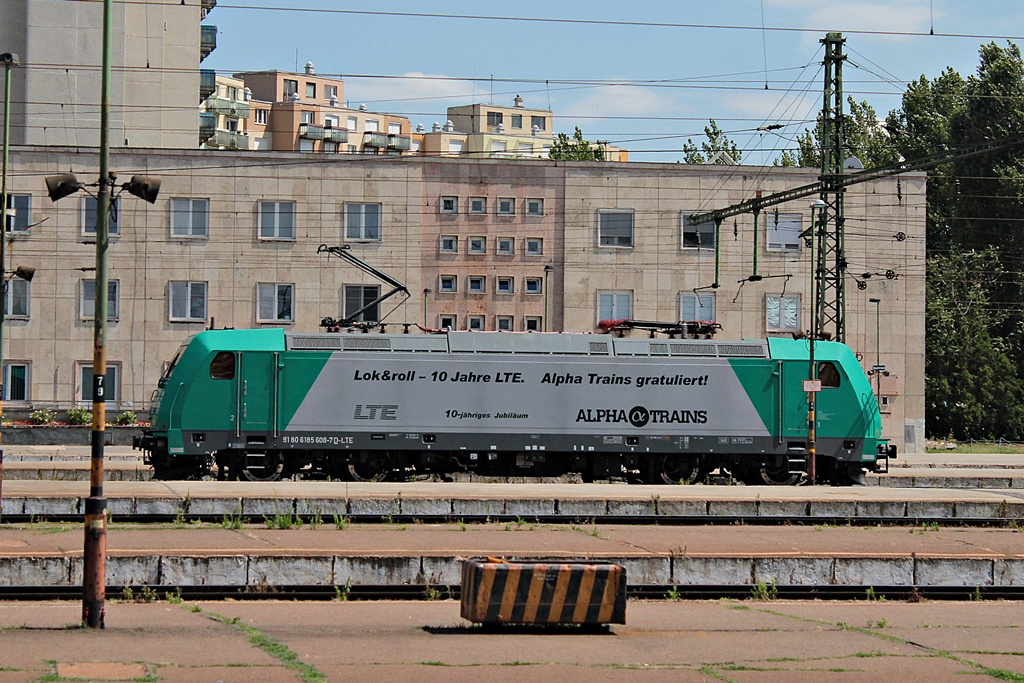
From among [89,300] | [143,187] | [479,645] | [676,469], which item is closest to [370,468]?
[676,469]

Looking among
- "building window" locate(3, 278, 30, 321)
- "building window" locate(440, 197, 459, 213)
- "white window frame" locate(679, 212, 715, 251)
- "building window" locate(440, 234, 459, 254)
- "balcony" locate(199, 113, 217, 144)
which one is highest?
→ "balcony" locate(199, 113, 217, 144)

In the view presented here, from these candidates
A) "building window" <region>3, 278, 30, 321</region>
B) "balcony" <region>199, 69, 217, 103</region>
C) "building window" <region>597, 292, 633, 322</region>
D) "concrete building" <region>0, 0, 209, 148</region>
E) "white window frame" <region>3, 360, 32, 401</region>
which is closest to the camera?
"white window frame" <region>3, 360, 32, 401</region>

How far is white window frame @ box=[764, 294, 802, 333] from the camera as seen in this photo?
54.0 metres

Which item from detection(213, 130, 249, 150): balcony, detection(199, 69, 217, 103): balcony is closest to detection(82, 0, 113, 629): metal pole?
detection(199, 69, 217, 103): balcony

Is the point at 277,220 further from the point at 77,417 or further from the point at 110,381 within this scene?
the point at 77,417

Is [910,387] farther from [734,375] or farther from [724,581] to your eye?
[724,581]

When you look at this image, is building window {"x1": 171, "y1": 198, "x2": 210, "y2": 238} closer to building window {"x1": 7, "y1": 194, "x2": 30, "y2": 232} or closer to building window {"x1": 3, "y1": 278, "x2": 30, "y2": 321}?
building window {"x1": 7, "y1": 194, "x2": 30, "y2": 232}

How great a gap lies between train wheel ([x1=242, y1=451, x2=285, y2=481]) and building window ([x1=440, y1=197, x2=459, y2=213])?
2268cm

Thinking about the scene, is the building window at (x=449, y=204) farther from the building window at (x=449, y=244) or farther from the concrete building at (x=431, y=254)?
the building window at (x=449, y=244)

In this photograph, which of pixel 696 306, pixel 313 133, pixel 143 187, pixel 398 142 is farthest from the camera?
pixel 398 142

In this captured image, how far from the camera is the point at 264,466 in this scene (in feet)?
102

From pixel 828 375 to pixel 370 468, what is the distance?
11860 mm

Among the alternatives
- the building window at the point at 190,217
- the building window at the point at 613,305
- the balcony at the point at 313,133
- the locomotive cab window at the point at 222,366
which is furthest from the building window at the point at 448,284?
the balcony at the point at 313,133

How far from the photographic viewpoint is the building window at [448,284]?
173 ft
